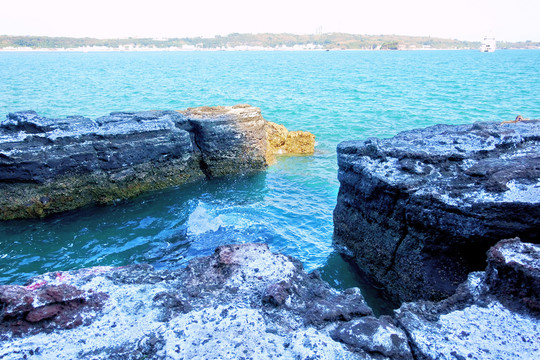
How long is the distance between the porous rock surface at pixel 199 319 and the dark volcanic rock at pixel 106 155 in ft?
21.5

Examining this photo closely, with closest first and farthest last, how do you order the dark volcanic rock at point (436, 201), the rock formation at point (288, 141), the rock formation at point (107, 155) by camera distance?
the dark volcanic rock at point (436, 201) → the rock formation at point (107, 155) → the rock formation at point (288, 141)

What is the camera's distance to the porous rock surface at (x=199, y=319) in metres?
3.48

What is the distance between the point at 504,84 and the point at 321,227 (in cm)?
4190

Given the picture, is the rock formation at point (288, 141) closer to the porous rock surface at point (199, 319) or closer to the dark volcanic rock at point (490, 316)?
the porous rock surface at point (199, 319)

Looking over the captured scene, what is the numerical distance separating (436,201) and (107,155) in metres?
9.19

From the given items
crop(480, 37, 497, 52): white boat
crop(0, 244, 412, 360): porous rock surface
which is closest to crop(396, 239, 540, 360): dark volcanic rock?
crop(0, 244, 412, 360): porous rock surface

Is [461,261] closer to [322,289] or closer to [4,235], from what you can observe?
[322,289]

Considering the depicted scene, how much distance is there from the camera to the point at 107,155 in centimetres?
1067

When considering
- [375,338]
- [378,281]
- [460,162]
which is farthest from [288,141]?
[375,338]

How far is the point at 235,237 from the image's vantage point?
934 centimetres

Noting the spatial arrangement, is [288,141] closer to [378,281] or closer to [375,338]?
[378,281]

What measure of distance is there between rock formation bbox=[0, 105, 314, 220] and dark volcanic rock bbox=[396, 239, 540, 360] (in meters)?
9.52

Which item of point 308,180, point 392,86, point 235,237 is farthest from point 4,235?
point 392,86

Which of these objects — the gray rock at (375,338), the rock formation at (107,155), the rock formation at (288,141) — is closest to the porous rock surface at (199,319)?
the gray rock at (375,338)
